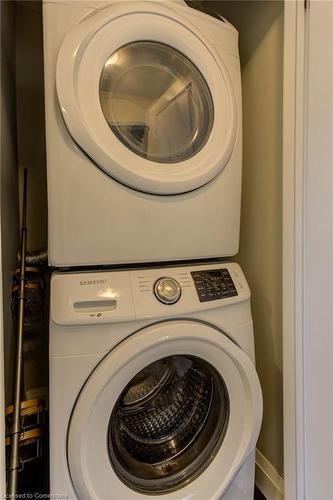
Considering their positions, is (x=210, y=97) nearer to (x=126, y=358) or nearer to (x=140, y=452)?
(x=126, y=358)

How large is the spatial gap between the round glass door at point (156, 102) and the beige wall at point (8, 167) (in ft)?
1.27

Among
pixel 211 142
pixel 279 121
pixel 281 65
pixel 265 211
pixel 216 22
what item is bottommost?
pixel 265 211

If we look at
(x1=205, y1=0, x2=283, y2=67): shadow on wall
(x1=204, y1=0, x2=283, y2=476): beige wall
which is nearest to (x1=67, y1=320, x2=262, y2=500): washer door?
(x1=204, y1=0, x2=283, y2=476): beige wall

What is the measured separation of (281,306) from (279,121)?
660mm

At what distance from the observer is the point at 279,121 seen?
1.18m

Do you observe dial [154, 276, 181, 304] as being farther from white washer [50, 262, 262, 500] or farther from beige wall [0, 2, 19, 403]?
beige wall [0, 2, 19, 403]

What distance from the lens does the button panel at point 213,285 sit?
101 cm

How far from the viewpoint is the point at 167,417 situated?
3.74 feet

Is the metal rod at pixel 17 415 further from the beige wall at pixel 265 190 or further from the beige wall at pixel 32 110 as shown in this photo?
the beige wall at pixel 265 190

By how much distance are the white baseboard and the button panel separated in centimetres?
75

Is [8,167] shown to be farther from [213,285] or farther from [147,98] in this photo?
[213,285]
